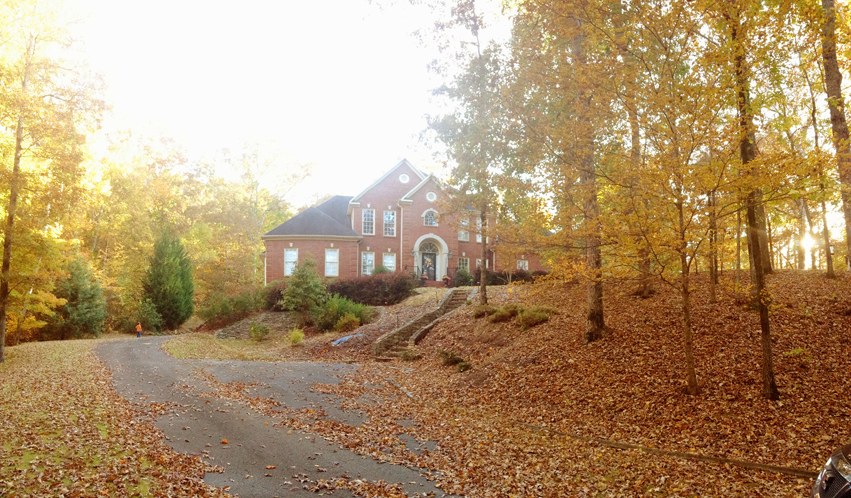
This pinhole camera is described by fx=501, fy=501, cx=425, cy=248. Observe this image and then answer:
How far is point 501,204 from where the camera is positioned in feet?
54.5

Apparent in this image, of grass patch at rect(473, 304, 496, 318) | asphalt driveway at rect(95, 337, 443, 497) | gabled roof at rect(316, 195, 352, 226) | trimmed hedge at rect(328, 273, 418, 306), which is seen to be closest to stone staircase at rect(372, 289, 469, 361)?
grass patch at rect(473, 304, 496, 318)

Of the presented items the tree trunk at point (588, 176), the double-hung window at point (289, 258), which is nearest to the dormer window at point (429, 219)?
the double-hung window at point (289, 258)

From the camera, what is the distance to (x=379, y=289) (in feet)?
85.3

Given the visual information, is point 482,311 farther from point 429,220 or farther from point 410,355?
point 429,220

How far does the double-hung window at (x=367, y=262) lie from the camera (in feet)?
105

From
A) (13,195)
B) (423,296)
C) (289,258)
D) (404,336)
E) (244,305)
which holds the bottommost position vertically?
(404,336)

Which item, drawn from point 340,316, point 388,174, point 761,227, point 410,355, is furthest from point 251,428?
point 388,174

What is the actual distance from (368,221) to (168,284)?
40.4ft

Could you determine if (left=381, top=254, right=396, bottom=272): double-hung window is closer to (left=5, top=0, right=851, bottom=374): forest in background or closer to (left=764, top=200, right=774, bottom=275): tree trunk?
(left=5, top=0, right=851, bottom=374): forest in background

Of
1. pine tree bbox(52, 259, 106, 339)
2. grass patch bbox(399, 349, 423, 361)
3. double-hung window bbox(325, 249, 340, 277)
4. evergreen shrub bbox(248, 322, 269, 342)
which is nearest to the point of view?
grass patch bbox(399, 349, 423, 361)

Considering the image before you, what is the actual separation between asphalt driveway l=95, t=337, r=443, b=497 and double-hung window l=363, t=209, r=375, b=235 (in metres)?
17.9

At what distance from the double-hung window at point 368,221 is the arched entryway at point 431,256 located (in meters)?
3.05

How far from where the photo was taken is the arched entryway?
3234 cm

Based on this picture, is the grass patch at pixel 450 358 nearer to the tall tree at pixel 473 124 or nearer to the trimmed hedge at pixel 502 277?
the tall tree at pixel 473 124
